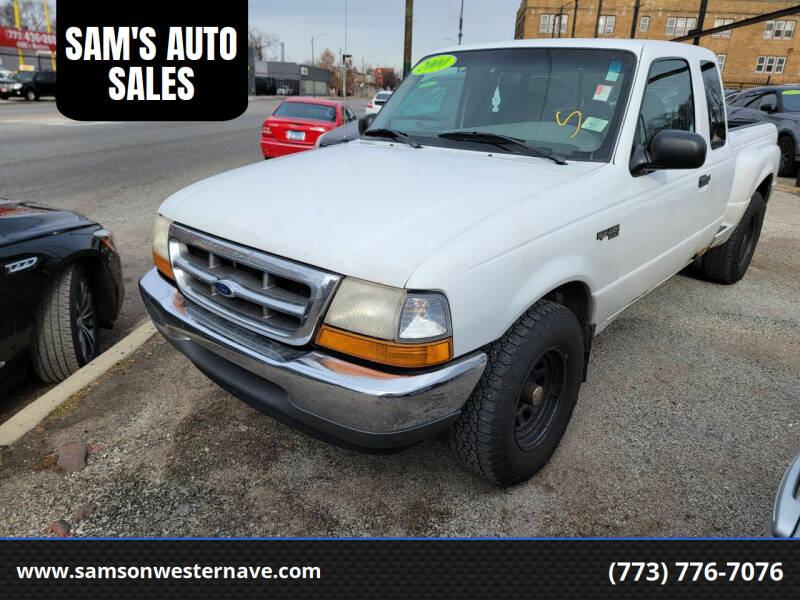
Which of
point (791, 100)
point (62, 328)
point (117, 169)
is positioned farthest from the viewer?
point (791, 100)

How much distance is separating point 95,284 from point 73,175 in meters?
7.56

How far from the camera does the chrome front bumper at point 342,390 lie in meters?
1.99

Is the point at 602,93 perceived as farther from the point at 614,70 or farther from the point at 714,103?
the point at 714,103

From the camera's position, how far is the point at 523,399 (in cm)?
257

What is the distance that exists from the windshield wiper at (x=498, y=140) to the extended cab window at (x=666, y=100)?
0.51 meters

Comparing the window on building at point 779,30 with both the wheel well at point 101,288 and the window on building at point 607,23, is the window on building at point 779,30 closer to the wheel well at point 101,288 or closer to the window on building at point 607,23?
the window on building at point 607,23

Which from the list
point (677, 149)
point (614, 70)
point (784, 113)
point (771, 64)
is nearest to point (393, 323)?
point (677, 149)

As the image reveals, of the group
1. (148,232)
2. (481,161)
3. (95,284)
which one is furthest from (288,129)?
(481,161)

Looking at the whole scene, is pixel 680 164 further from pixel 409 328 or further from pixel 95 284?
pixel 95 284

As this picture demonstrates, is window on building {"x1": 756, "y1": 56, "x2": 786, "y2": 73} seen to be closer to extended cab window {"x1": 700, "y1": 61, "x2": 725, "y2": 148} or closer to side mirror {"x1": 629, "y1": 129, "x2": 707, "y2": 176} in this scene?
extended cab window {"x1": 700, "y1": 61, "x2": 725, "y2": 148}

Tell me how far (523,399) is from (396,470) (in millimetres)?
681

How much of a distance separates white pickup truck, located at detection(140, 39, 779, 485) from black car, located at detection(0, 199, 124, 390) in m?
0.75

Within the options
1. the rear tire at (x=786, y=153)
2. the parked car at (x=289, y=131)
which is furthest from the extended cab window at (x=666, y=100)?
the rear tire at (x=786, y=153)

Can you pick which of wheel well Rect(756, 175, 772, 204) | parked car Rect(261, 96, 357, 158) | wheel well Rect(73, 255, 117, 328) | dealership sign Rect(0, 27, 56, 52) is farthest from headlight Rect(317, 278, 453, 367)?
dealership sign Rect(0, 27, 56, 52)
